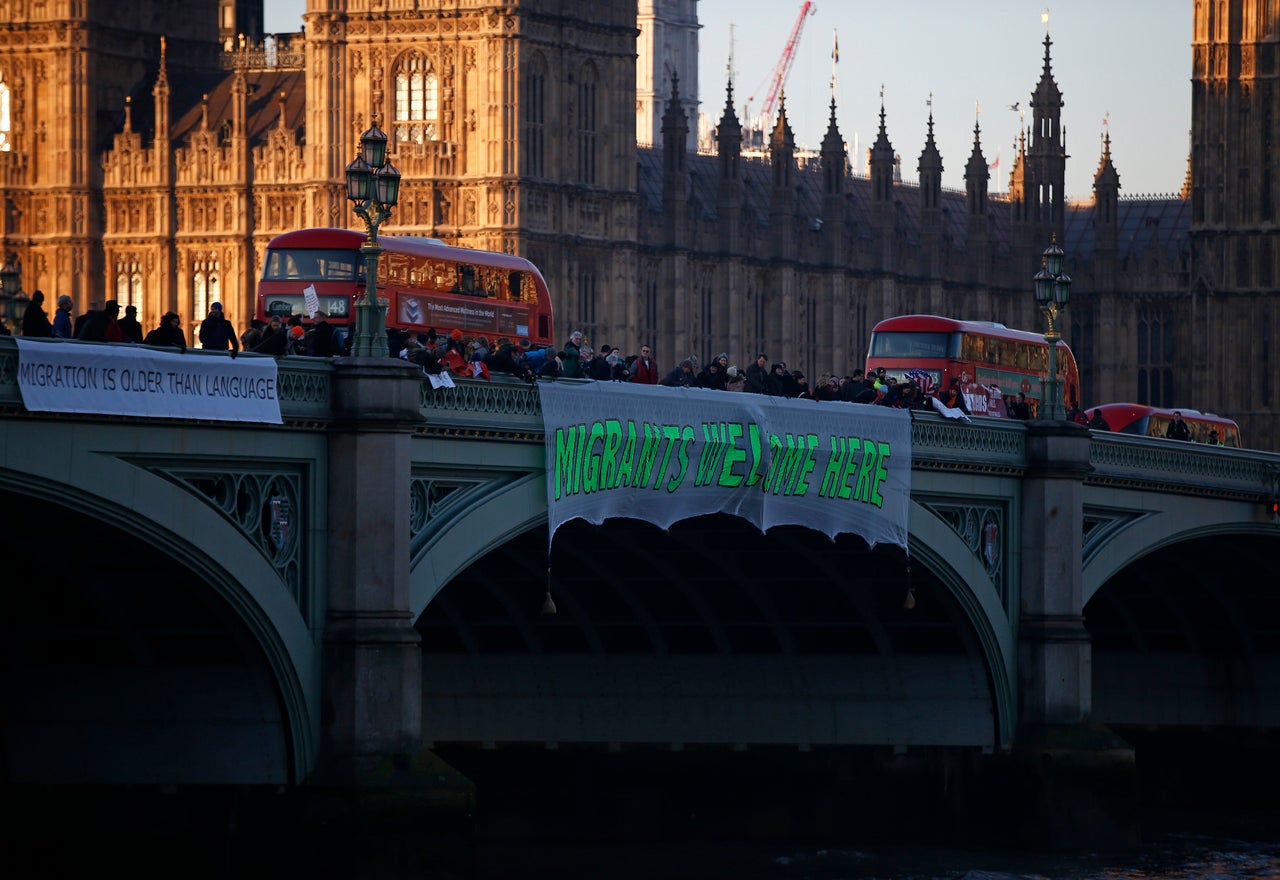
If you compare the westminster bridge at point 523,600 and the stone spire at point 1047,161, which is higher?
the stone spire at point 1047,161

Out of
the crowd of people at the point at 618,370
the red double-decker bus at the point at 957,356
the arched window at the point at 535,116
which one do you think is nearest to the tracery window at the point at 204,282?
the arched window at the point at 535,116

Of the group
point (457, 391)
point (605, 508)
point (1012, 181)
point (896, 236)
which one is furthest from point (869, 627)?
point (1012, 181)

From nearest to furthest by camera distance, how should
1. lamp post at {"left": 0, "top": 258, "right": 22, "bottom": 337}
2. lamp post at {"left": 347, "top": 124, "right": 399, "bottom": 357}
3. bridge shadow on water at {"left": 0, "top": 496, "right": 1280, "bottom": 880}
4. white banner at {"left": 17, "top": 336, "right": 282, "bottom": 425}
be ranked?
white banner at {"left": 17, "top": 336, "right": 282, "bottom": 425} < lamp post at {"left": 347, "top": 124, "right": 399, "bottom": 357} < bridge shadow on water at {"left": 0, "top": 496, "right": 1280, "bottom": 880} < lamp post at {"left": 0, "top": 258, "right": 22, "bottom": 337}

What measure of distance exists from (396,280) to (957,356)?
15.1m

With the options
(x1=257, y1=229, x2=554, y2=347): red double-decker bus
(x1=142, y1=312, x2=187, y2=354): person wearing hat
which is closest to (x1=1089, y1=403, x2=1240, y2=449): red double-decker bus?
(x1=257, y1=229, x2=554, y2=347): red double-decker bus

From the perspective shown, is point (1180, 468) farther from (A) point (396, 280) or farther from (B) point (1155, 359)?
(B) point (1155, 359)

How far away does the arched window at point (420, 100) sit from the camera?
93.6 meters

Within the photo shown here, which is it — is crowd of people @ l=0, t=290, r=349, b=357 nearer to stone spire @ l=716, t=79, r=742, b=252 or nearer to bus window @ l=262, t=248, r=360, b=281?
bus window @ l=262, t=248, r=360, b=281

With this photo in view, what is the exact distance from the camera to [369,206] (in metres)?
38.4

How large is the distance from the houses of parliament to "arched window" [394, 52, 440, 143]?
0.08m

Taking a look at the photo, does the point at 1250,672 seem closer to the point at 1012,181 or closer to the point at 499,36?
the point at 499,36

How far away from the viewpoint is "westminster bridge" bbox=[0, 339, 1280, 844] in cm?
3606

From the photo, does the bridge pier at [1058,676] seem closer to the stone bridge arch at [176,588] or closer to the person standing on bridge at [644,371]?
the person standing on bridge at [644,371]

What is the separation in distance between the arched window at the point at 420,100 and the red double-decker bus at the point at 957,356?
932 inches
